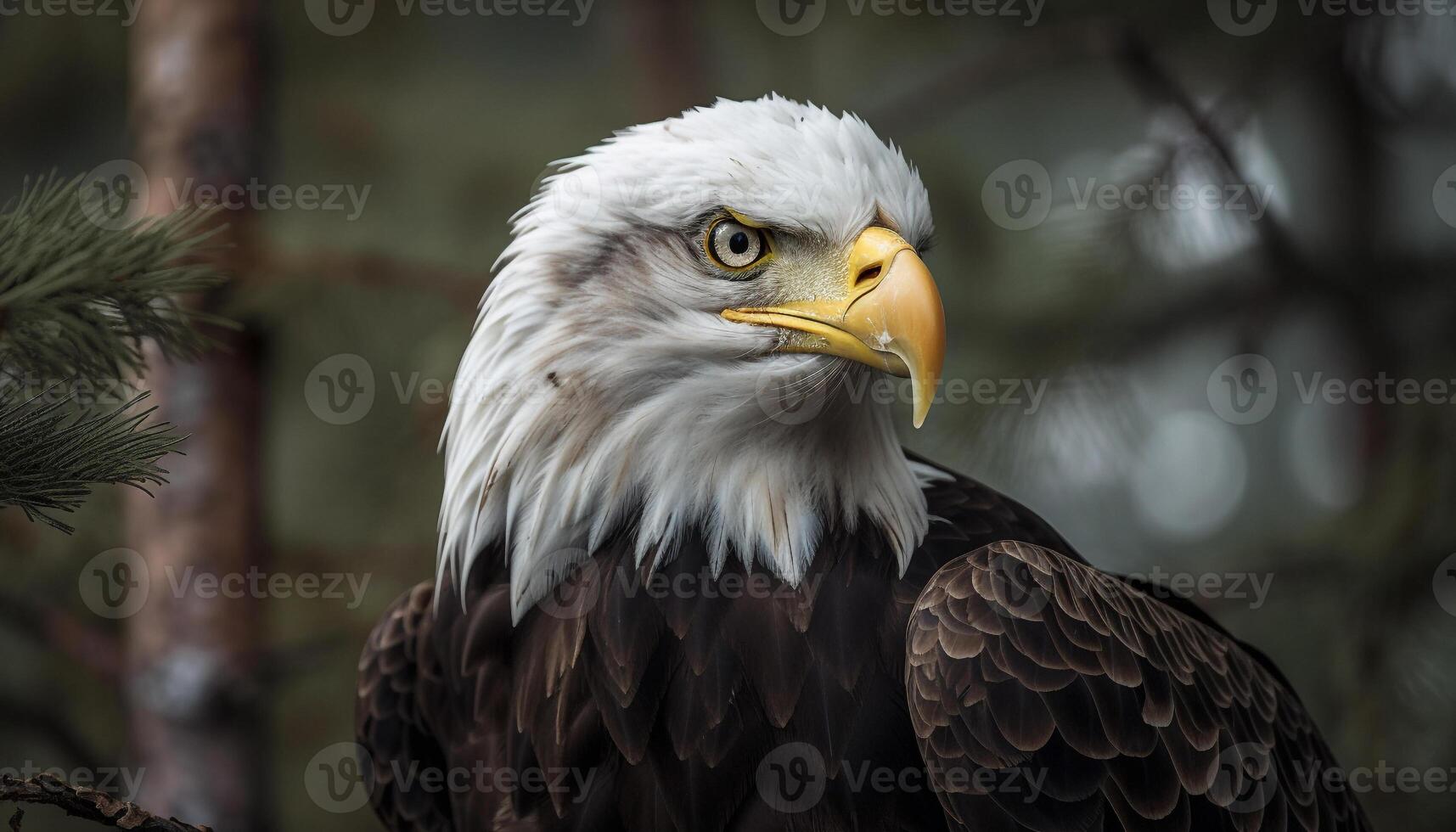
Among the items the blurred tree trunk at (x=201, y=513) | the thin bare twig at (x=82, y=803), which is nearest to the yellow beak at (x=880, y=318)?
the thin bare twig at (x=82, y=803)

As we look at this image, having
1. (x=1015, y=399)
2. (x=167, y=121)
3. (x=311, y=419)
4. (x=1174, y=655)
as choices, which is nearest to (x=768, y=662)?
(x=1174, y=655)

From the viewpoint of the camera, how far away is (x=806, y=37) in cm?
493

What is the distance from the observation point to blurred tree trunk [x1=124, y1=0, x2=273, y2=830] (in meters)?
3.19

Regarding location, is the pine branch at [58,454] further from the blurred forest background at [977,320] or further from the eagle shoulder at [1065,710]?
the blurred forest background at [977,320]

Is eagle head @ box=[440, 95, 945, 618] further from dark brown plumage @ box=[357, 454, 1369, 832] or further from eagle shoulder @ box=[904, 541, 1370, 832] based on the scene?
eagle shoulder @ box=[904, 541, 1370, 832]

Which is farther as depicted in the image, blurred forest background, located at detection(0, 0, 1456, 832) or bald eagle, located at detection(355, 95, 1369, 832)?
blurred forest background, located at detection(0, 0, 1456, 832)

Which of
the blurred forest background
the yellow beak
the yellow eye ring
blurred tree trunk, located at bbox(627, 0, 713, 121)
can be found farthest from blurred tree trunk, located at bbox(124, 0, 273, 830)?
the yellow beak

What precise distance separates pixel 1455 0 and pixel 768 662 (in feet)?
8.01

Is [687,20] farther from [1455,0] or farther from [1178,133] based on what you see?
[1455,0]

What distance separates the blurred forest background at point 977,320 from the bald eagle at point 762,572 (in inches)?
28.4

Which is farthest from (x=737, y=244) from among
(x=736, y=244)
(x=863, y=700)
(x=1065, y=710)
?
(x=1065, y=710)

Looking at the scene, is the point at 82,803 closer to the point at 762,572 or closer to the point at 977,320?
the point at 762,572

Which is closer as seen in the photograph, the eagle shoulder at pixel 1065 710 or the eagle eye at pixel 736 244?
the eagle shoulder at pixel 1065 710

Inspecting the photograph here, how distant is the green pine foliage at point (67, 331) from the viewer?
38.4 inches
